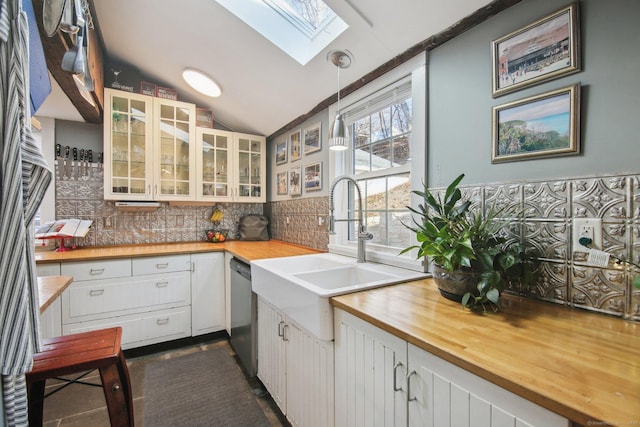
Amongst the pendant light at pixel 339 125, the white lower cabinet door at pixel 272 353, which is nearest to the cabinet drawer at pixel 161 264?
the white lower cabinet door at pixel 272 353

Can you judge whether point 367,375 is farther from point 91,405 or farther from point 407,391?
point 91,405

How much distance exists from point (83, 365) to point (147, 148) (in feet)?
7.08

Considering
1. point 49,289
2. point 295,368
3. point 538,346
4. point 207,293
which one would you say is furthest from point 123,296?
point 538,346

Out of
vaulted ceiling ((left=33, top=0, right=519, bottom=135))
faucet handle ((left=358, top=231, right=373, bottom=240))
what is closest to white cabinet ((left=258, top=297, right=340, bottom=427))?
faucet handle ((left=358, top=231, right=373, bottom=240))

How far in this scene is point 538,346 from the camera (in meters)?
0.70

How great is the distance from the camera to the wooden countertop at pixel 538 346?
1.66ft

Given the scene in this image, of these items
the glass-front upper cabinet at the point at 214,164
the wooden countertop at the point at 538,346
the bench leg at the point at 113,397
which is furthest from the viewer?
the glass-front upper cabinet at the point at 214,164

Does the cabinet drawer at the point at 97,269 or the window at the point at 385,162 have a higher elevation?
the window at the point at 385,162

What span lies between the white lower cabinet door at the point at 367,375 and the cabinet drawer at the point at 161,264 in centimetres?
189

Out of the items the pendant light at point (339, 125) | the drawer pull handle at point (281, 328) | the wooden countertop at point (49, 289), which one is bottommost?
the drawer pull handle at point (281, 328)

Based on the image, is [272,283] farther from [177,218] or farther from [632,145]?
[177,218]

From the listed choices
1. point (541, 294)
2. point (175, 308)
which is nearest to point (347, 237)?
point (541, 294)

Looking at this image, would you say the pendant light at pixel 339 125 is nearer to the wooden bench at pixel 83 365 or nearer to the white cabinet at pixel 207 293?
the wooden bench at pixel 83 365

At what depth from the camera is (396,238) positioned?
1.75 meters
